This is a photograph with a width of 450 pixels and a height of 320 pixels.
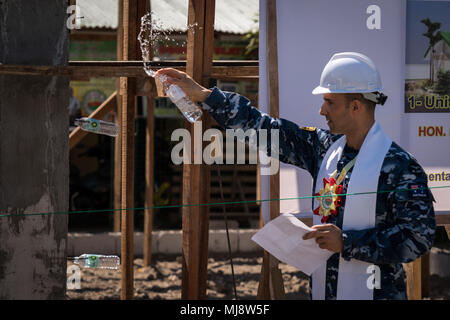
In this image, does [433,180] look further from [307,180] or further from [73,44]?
[73,44]

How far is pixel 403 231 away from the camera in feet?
8.17

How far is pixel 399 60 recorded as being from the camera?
3576 mm

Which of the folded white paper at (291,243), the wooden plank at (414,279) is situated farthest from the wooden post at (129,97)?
the wooden plank at (414,279)

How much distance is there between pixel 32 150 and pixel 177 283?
3.60 metres

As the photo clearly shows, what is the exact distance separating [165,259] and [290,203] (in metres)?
4.80

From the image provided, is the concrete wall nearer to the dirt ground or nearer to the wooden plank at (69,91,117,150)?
the wooden plank at (69,91,117,150)

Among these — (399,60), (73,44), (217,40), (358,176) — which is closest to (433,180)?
(399,60)

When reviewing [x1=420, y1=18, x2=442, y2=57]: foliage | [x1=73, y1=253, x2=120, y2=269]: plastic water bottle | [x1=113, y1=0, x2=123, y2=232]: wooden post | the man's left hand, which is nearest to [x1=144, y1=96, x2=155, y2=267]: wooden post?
[x1=113, y1=0, x2=123, y2=232]: wooden post

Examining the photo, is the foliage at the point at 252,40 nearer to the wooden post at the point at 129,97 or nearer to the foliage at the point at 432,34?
the wooden post at the point at 129,97

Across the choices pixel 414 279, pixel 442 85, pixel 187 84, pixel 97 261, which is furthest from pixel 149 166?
pixel 187 84

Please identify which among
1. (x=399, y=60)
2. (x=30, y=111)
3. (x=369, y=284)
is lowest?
(x=369, y=284)

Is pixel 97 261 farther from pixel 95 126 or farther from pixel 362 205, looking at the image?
pixel 362 205

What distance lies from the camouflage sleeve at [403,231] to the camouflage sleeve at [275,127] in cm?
47

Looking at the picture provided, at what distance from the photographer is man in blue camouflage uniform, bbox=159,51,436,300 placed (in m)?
2.49
